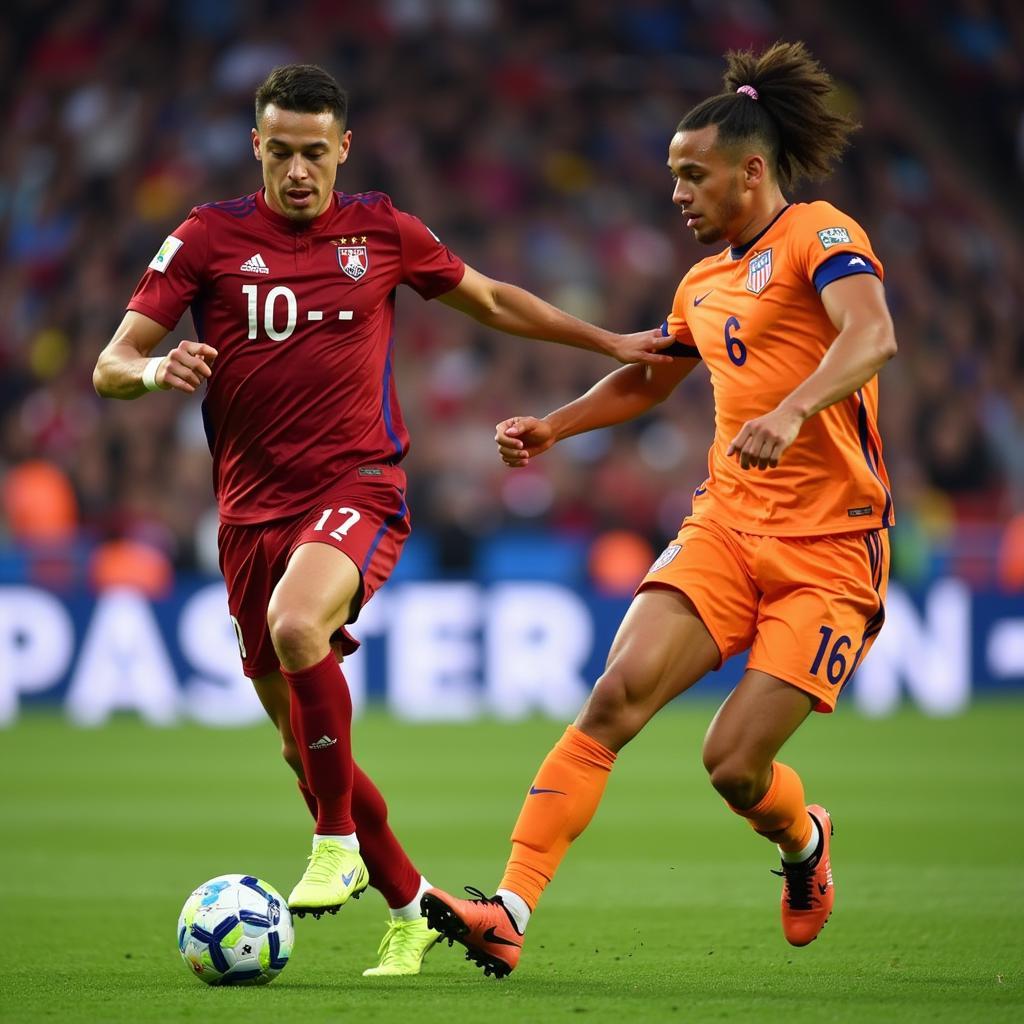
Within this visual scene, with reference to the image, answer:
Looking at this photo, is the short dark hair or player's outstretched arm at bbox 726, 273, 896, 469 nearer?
player's outstretched arm at bbox 726, 273, 896, 469

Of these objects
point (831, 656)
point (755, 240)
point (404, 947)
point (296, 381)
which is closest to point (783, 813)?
point (831, 656)

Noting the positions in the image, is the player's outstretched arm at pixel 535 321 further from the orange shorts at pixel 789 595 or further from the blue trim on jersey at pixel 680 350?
the orange shorts at pixel 789 595

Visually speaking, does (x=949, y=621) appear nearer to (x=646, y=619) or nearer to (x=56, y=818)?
(x=56, y=818)

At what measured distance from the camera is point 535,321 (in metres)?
5.91

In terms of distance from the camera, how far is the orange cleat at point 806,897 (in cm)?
559

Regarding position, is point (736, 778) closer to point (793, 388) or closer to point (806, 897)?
point (806, 897)

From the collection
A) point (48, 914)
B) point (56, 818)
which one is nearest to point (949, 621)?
point (56, 818)

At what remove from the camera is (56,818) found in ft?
→ 31.5

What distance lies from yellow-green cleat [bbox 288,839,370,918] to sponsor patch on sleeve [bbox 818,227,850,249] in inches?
83.6

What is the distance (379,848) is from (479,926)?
71 centimetres

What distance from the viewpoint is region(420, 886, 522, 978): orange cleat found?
4.76 metres

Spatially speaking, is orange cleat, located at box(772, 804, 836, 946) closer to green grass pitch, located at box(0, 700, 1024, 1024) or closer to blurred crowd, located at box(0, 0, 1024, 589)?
green grass pitch, located at box(0, 700, 1024, 1024)

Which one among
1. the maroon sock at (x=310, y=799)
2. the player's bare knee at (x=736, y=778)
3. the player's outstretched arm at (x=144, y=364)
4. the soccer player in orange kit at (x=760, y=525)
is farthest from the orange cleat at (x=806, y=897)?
the player's outstretched arm at (x=144, y=364)

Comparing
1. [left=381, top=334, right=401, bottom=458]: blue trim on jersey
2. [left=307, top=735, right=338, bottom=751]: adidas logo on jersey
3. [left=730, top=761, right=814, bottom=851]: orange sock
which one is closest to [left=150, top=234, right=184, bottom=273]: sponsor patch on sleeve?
[left=381, top=334, right=401, bottom=458]: blue trim on jersey
